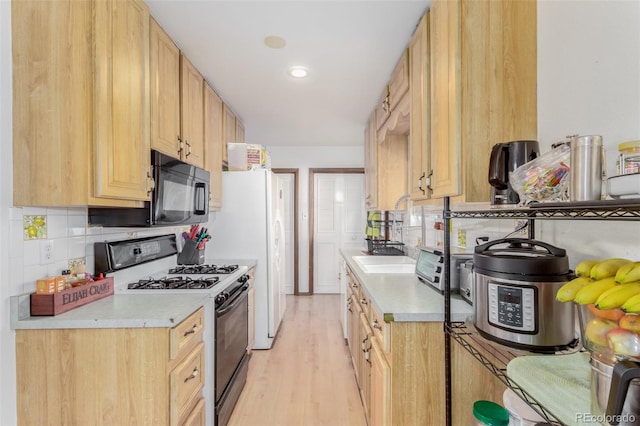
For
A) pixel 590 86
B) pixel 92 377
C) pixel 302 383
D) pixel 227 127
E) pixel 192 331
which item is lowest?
pixel 302 383

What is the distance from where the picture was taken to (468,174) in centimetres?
132

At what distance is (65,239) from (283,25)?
160 cm

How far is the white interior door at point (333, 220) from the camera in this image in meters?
5.05

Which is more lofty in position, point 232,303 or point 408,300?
point 408,300

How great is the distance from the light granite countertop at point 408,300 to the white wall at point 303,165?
3020 millimetres

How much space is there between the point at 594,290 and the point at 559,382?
282 millimetres

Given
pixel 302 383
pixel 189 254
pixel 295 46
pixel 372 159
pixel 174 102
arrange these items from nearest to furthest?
pixel 295 46, pixel 174 102, pixel 302 383, pixel 189 254, pixel 372 159

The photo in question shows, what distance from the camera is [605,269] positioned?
26.2 inches

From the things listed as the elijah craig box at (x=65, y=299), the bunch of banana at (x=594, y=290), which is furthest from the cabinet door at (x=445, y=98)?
the elijah craig box at (x=65, y=299)

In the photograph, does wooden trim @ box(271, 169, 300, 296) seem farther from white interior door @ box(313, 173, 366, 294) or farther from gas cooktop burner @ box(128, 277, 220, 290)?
gas cooktop burner @ box(128, 277, 220, 290)

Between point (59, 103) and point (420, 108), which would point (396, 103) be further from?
point (59, 103)

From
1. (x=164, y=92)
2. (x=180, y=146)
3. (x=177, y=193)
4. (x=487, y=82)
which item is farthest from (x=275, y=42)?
(x=487, y=82)

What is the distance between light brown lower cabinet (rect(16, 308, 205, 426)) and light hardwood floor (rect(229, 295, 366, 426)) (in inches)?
36.8

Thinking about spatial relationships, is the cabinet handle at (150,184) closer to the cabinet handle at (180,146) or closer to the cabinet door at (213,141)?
the cabinet handle at (180,146)
